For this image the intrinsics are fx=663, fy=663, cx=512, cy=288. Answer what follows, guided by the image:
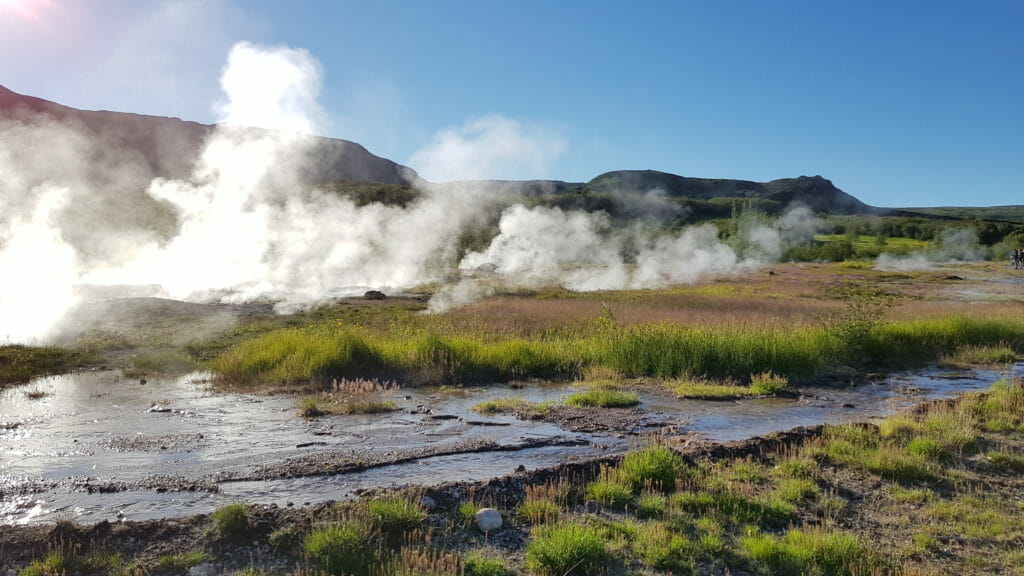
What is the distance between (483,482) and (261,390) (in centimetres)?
905

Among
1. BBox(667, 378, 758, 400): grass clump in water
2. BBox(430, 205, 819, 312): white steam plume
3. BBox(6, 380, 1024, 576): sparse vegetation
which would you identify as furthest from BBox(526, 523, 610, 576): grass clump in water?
BBox(430, 205, 819, 312): white steam plume

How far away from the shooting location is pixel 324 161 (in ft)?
483

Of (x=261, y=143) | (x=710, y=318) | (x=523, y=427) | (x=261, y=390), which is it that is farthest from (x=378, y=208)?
(x=523, y=427)

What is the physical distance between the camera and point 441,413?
14180 mm

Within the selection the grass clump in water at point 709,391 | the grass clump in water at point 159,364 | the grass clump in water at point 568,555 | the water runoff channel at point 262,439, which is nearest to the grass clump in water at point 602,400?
the water runoff channel at point 262,439

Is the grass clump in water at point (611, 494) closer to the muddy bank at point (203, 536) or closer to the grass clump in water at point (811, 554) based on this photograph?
the muddy bank at point (203, 536)

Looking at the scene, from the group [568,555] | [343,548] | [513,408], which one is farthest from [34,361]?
[568,555]

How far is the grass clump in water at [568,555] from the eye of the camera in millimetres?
6598

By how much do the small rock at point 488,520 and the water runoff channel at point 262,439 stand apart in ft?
5.22

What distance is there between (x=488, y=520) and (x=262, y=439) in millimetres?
5797

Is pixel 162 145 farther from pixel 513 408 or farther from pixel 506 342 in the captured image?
pixel 513 408

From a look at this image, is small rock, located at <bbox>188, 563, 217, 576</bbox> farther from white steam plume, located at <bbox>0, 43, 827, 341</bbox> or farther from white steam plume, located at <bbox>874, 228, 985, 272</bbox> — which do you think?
white steam plume, located at <bbox>874, 228, 985, 272</bbox>

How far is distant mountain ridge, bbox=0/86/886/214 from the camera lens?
111625 millimetres

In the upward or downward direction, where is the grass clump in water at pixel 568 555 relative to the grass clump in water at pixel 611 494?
upward
